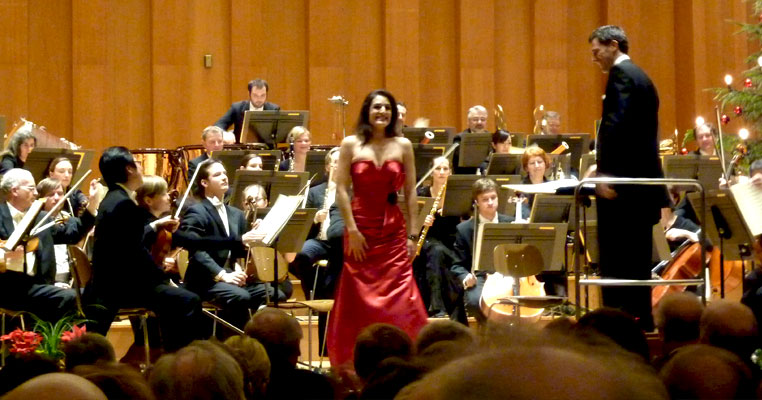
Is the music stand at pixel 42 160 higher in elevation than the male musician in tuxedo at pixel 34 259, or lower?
higher

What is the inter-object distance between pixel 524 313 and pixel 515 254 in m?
0.92

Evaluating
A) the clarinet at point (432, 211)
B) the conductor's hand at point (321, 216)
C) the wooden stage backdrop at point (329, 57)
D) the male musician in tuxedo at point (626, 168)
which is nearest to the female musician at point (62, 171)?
the conductor's hand at point (321, 216)

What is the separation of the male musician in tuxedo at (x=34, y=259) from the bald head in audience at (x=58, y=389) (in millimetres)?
5206

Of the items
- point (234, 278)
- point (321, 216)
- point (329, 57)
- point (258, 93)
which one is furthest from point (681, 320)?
point (329, 57)

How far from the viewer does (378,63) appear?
526 inches

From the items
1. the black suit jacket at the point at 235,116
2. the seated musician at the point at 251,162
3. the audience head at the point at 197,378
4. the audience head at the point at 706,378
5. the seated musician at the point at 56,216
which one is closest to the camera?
the audience head at the point at 706,378

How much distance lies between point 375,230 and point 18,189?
2657mm

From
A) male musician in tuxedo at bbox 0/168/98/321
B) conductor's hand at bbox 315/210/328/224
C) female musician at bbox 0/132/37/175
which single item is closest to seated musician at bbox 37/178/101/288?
male musician in tuxedo at bbox 0/168/98/321

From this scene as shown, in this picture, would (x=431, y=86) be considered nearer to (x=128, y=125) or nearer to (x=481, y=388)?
(x=128, y=125)

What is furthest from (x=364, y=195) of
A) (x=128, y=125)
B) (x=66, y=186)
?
(x=128, y=125)

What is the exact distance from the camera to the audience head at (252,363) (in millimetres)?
2693

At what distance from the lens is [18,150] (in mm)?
8664

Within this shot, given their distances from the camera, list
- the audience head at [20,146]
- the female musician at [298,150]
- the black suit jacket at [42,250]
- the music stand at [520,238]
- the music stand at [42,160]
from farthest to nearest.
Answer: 1. the female musician at [298,150]
2. the audience head at [20,146]
3. the music stand at [42,160]
4. the music stand at [520,238]
5. the black suit jacket at [42,250]

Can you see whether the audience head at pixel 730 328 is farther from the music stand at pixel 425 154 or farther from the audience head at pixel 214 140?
the audience head at pixel 214 140
